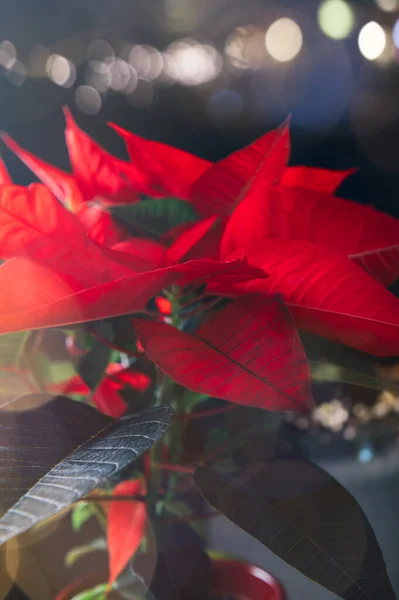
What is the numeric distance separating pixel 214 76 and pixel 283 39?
12 centimetres

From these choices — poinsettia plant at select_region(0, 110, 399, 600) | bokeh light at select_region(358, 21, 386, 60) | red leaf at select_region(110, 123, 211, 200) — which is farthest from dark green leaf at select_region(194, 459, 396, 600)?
bokeh light at select_region(358, 21, 386, 60)

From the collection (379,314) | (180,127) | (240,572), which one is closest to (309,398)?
(379,314)

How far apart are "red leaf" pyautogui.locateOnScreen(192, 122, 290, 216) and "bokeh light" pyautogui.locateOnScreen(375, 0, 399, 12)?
779 mm

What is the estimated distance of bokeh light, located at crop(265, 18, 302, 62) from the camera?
2.87 ft

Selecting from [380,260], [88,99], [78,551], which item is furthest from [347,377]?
[88,99]

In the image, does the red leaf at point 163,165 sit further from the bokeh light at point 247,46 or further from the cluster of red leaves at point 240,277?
the bokeh light at point 247,46

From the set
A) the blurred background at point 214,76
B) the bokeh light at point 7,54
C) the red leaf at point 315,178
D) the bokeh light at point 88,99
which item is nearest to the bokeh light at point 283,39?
the blurred background at point 214,76

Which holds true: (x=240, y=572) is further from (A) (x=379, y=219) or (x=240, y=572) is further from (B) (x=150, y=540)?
(A) (x=379, y=219)

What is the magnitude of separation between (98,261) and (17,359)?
0.07 metres

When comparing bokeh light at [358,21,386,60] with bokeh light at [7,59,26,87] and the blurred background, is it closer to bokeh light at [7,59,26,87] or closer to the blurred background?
the blurred background

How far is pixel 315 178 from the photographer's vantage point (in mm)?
225

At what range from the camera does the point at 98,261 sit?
163 mm

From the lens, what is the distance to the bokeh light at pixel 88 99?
34.2 inches

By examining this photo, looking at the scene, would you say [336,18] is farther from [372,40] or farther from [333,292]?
[333,292]
